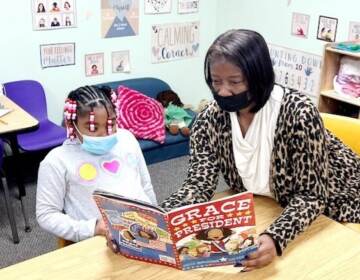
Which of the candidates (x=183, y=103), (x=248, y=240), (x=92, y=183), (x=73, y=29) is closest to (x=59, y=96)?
(x=73, y=29)

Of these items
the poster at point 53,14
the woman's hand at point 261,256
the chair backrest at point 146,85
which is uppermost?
the poster at point 53,14

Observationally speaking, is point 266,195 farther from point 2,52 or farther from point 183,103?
point 183,103

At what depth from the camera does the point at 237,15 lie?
13.2 ft

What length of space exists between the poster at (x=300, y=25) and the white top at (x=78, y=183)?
2270 millimetres

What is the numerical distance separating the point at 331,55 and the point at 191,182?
1.94 m

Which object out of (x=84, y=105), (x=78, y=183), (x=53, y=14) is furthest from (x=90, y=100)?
(x=53, y=14)

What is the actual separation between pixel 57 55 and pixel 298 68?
70.8 inches

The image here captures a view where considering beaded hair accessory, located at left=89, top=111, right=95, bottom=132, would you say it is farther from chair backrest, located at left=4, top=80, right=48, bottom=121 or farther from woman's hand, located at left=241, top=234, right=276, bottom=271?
chair backrest, located at left=4, top=80, right=48, bottom=121

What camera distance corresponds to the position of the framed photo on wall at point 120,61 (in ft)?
12.3

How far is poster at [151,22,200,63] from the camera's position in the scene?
3938mm

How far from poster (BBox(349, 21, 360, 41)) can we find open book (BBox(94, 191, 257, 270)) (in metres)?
2.45

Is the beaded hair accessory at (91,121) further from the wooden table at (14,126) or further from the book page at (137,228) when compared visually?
the wooden table at (14,126)

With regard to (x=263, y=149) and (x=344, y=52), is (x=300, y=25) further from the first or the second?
(x=263, y=149)

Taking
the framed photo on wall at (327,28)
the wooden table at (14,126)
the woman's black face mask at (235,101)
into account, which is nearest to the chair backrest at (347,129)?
the woman's black face mask at (235,101)
